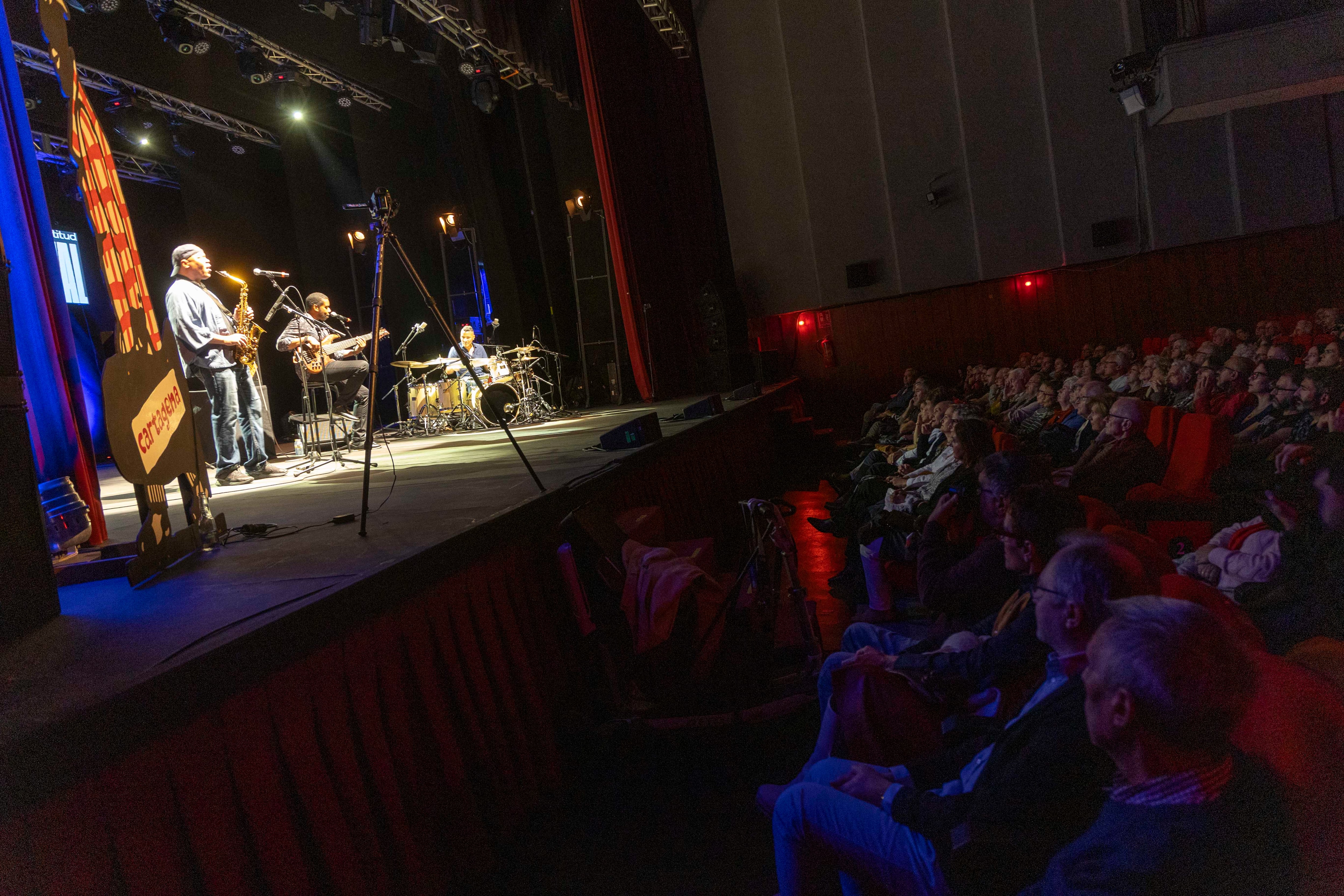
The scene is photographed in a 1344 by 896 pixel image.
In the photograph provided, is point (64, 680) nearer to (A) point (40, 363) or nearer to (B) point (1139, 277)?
(A) point (40, 363)

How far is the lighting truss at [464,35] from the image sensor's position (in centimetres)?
682

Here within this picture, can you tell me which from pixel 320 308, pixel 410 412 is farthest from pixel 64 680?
pixel 410 412

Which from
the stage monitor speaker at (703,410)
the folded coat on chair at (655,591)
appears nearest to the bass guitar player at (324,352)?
the stage monitor speaker at (703,410)

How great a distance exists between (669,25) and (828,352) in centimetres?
549

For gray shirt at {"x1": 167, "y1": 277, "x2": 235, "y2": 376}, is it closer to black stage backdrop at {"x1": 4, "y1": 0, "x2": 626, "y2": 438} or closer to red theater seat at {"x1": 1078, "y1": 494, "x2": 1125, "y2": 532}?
red theater seat at {"x1": 1078, "y1": 494, "x2": 1125, "y2": 532}

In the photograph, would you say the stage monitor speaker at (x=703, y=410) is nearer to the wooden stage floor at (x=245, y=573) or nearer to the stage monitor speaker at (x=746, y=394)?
the wooden stage floor at (x=245, y=573)

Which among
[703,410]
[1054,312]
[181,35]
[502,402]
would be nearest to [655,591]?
[703,410]

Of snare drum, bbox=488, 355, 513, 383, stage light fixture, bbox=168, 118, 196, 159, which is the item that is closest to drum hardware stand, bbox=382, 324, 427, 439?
snare drum, bbox=488, 355, 513, 383

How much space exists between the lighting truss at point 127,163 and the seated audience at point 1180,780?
9323mm

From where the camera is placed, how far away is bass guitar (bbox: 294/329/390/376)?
543 centimetres

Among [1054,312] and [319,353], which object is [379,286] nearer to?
[319,353]

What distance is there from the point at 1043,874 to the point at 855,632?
110 centimetres

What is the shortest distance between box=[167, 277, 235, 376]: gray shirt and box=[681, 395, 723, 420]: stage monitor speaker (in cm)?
300

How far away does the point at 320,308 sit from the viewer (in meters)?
5.74
